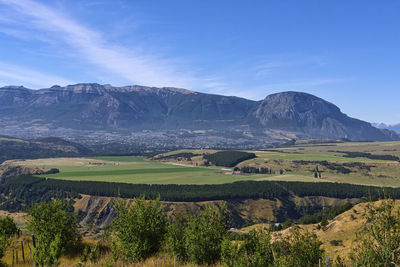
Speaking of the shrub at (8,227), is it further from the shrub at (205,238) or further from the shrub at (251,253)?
the shrub at (251,253)

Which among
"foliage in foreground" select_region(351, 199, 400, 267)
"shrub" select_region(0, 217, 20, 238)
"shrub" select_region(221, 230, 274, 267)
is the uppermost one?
"foliage in foreground" select_region(351, 199, 400, 267)

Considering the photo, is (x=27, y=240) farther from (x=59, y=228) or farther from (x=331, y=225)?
(x=331, y=225)

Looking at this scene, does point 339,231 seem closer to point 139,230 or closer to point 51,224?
point 139,230

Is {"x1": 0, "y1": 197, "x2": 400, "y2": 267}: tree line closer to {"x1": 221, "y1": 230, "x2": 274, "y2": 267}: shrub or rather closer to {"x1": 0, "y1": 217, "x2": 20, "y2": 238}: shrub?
{"x1": 221, "y1": 230, "x2": 274, "y2": 267}: shrub

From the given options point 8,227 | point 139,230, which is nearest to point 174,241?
point 139,230

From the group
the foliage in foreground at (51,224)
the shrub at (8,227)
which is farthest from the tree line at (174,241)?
the shrub at (8,227)

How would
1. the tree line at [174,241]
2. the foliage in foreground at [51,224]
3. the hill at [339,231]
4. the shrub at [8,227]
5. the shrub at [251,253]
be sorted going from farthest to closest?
the hill at [339,231] → the shrub at [8,227] → the foliage in foreground at [51,224] → the tree line at [174,241] → the shrub at [251,253]

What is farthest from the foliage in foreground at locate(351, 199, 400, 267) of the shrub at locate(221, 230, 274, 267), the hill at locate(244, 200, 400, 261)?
the hill at locate(244, 200, 400, 261)

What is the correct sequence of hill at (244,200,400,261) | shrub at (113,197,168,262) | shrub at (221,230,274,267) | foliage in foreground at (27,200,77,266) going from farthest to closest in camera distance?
hill at (244,200,400,261) → foliage in foreground at (27,200,77,266) → shrub at (113,197,168,262) → shrub at (221,230,274,267)

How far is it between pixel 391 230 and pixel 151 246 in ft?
75.4

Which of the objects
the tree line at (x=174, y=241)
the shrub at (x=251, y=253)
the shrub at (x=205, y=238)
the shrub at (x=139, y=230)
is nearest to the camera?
the shrub at (x=251, y=253)

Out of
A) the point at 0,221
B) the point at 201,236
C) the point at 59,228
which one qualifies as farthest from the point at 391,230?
the point at 0,221

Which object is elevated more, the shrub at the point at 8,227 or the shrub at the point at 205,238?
the shrub at the point at 205,238

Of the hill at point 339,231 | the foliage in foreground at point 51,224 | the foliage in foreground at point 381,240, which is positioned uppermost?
the foliage in foreground at point 381,240
